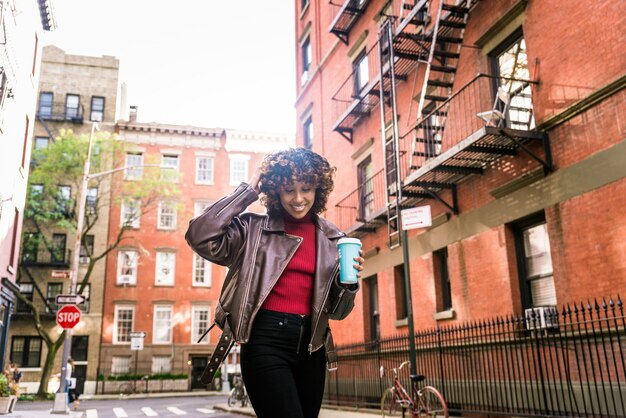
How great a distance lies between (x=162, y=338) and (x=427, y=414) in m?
32.0

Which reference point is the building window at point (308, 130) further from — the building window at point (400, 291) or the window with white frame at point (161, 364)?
the window with white frame at point (161, 364)

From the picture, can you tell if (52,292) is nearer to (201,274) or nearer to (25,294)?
(25,294)

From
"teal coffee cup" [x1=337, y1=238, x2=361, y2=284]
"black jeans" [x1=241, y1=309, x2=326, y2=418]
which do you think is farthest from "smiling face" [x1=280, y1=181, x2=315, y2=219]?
"black jeans" [x1=241, y1=309, x2=326, y2=418]

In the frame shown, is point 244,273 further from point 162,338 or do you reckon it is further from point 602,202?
point 162,338

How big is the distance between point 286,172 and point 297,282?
589 millimetres

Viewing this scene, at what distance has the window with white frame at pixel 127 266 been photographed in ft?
130

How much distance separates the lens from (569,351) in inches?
376

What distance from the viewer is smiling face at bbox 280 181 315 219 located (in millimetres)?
3168

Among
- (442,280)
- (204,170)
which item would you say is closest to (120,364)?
(204,170)

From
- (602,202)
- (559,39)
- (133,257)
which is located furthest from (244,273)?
(133,257)

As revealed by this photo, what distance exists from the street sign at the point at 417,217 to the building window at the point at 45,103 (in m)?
38.5

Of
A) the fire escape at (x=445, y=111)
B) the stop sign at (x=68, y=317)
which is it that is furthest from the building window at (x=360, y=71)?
the stop sign at (x=68, y=317)

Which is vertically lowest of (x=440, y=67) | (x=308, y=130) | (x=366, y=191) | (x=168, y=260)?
(x=366, y=191)

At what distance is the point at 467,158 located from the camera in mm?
11695
